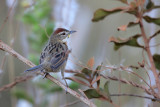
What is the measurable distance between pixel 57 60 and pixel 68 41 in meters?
1.06

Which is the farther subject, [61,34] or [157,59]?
[61,34]

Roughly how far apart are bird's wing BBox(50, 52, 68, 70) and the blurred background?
236 mm

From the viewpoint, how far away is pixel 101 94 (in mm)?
1927

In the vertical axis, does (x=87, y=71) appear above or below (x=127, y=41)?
below

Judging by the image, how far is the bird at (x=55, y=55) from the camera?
120 inches

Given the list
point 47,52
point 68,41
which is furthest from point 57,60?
point 68,41

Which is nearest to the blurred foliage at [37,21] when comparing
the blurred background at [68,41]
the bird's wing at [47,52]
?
the blurred background at [68,41]

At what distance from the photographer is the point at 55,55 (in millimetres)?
3252

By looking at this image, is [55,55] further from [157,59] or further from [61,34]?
[157,59]

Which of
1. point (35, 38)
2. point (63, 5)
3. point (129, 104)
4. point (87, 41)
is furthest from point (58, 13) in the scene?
point (129, 104)

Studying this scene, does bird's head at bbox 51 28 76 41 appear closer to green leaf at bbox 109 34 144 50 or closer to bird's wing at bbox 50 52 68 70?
bird's wing at bbox 50 52 68 70

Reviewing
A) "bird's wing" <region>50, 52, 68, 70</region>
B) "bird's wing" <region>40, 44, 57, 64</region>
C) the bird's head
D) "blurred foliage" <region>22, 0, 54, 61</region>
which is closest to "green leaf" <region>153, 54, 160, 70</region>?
"bird's wing" <region>50, 52, 68, 70</region>

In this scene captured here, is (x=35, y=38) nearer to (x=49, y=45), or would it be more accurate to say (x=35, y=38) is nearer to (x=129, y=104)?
(x=49, y=45)

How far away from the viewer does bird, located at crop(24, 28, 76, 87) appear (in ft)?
10.0
